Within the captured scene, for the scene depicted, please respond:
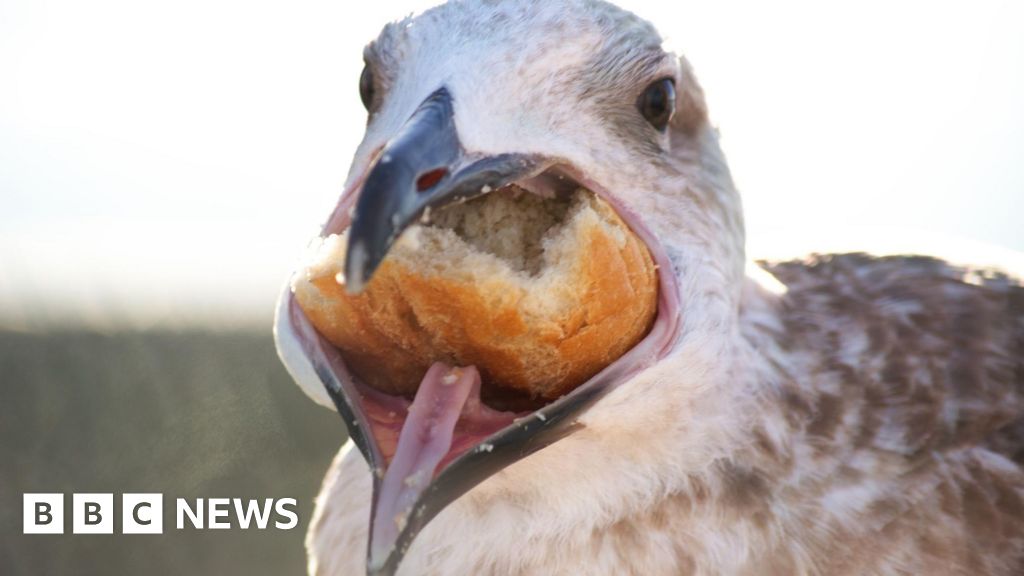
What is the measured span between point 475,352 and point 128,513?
10.2 ft

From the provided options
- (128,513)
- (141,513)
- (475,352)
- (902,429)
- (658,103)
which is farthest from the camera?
(141,513)

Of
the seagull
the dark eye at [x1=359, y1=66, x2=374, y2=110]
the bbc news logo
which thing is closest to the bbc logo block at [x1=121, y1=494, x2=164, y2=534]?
the bbc news logo

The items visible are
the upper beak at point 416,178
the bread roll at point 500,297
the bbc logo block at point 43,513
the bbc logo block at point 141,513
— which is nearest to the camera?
the upper beak at point 416,178

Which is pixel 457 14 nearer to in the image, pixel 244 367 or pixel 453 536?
pixel 453 536

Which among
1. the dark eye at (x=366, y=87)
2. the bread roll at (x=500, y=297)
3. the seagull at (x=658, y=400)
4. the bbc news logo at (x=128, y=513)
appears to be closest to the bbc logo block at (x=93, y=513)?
the bbc news logo at (x=128, y=513)

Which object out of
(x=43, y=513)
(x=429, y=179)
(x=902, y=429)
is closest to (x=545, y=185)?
(x=429, y=179)

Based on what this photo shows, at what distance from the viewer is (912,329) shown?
2088 millimetres

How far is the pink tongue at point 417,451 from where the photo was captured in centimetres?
140

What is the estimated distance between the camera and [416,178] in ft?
4.25

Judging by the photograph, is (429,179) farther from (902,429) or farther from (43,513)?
(43,513)

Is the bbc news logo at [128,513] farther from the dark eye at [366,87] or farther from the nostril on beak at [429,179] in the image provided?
the nostril on beak at [429,179]

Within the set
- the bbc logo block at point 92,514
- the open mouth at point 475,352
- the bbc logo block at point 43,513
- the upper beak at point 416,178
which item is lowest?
the bbc logo block at point 43,513

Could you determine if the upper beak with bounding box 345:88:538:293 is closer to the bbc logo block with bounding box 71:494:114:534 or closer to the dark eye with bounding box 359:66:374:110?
the dark eye with bounding box 359:66:374:110

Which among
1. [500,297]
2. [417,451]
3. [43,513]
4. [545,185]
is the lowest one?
[43,513]
